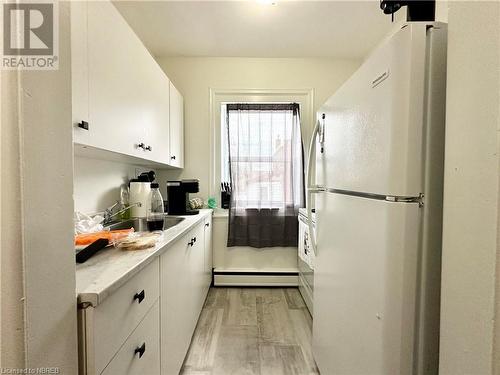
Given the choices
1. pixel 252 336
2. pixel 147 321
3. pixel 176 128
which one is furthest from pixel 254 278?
pixel 147 321

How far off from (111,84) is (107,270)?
0.94m

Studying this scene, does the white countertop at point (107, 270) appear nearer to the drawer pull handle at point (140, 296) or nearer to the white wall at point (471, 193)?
the drawer pull handle at point (140, 296)

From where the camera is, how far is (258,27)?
2262 mm

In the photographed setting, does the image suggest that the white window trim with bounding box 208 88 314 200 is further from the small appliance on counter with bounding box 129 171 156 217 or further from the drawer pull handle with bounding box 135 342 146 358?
the drawer pull handle with bounding box 135 342 146 358

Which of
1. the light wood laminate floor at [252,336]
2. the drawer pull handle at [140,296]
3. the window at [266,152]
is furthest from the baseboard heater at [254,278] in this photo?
the drawer pull handle at [140,296]

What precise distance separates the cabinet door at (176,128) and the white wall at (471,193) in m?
2.13

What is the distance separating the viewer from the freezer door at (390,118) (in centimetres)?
74

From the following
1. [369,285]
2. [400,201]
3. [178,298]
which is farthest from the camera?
[178,298]

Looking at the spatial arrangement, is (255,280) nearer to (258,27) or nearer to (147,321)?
(147,321)

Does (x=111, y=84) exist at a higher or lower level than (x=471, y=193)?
higher

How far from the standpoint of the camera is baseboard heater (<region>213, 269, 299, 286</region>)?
2822mm

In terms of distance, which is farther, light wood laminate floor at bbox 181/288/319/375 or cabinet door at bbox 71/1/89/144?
light wood laminate floor at bbox 181/288/319/375

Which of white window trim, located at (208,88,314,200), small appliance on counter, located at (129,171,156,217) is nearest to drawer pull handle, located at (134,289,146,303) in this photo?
small appliance on counter, located at (129,171,156,217)

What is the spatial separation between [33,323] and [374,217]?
926 millimetres
